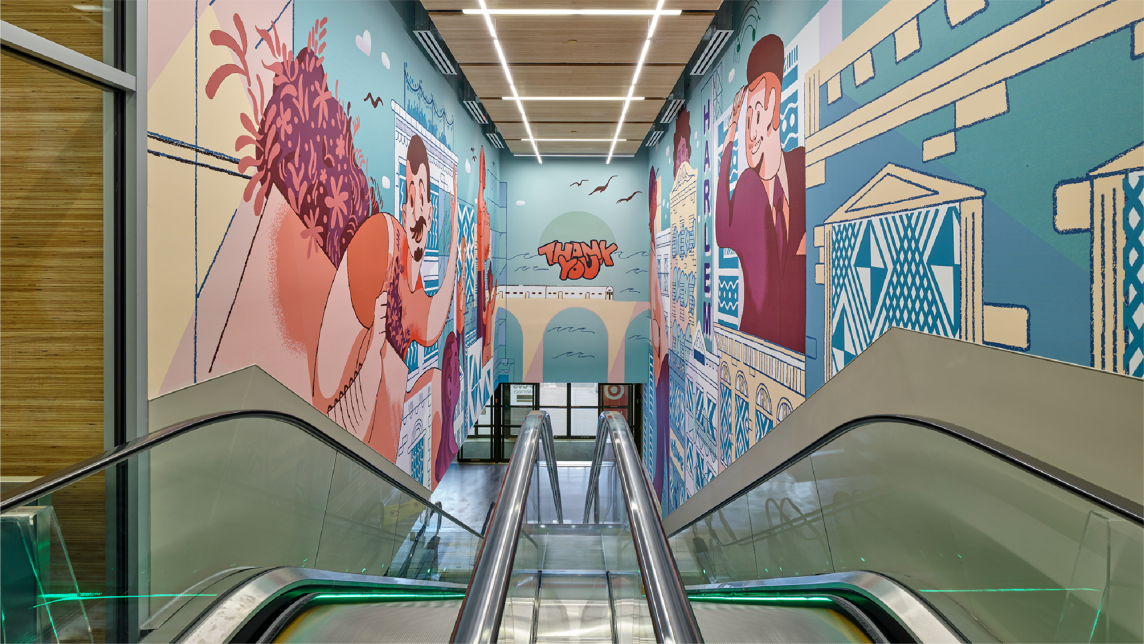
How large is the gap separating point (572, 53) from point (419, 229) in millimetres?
2439

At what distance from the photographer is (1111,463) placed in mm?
1420

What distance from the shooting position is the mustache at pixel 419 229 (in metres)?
5.55

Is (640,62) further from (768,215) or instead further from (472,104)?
(472,104)

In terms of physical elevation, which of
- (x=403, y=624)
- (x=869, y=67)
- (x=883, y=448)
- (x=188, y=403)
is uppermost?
(x=869, y=67)

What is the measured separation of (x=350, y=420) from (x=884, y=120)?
13.2 feet

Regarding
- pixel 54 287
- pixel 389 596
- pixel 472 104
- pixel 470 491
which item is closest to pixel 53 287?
pixel 54 287

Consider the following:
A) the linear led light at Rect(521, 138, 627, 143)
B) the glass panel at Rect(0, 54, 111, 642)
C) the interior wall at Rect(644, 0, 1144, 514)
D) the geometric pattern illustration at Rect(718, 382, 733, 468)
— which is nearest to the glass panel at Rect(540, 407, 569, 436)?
the linear led light at Rect(521, 138, 627, 143)

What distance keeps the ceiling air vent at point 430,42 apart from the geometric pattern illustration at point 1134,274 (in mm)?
5185

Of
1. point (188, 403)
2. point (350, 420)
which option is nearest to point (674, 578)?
point (188, 403)

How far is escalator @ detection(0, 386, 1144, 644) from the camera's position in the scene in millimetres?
1422

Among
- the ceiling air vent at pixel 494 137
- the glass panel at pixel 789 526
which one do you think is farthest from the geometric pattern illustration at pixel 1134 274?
the ceiling air vent at pixel 494 137

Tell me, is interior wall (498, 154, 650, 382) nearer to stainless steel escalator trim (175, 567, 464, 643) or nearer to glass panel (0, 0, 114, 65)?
stainless steel escalator trim (175, 567, 464, 643)

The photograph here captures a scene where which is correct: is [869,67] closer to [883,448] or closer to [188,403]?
[883,448]

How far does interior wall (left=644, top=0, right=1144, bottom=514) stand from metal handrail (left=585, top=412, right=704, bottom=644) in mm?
1424
